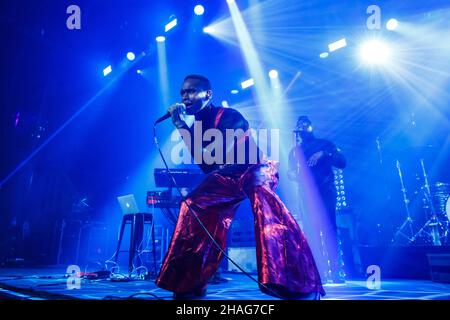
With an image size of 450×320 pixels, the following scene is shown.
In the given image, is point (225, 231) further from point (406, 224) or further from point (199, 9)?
point (406, 224)

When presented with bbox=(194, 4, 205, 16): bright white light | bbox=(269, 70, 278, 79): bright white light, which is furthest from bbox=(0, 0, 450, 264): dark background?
bbox=(269, 70, 278, 79): bright white light

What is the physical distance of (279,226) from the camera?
2.31 metres

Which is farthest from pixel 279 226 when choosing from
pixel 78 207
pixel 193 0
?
pixel 78 207

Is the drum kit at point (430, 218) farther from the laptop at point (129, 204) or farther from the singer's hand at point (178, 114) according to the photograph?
the singer's hand at point (178, 114)

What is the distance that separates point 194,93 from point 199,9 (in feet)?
19.9

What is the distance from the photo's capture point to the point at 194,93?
268 cm

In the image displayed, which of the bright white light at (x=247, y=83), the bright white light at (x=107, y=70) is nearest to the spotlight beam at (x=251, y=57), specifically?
the bright white light at (x=247, y=83)

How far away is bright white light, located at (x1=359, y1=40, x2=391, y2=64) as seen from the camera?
8440 mm

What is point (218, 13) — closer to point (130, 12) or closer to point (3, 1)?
point (130, 12)

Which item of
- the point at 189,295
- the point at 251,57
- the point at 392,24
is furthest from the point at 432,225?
the point at 189,295

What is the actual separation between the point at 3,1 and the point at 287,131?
8946 millimetres

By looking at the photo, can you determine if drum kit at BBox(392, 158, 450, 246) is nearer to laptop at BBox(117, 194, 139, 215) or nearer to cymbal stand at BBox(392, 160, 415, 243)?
cymbal stand at BBox(392, 160, 415, 243)

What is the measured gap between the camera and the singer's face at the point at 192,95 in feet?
8.76

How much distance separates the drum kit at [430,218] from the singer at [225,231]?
6.34 meters
